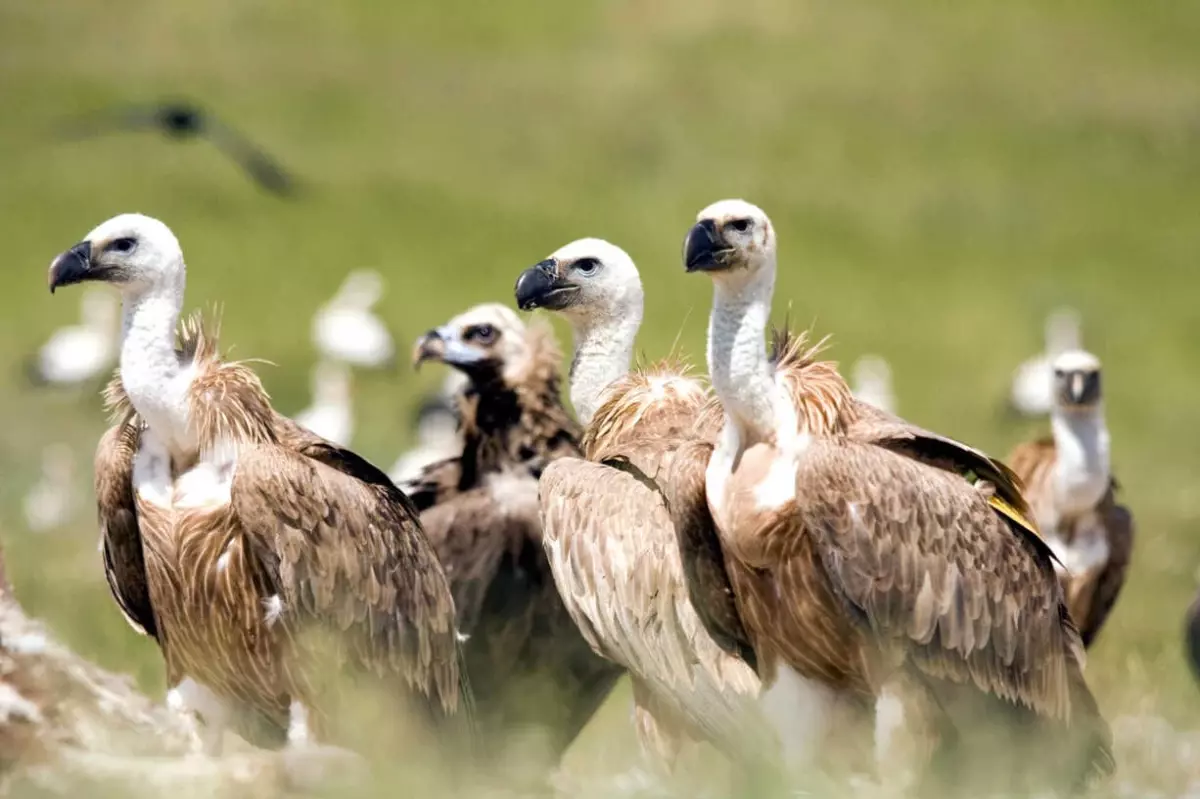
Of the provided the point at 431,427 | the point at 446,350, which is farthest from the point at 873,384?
the point at 446,350

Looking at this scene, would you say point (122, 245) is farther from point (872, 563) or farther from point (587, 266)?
point (872, 563)

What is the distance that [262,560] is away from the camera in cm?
677

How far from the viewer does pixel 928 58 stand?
39156mm

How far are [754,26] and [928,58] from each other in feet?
10.0

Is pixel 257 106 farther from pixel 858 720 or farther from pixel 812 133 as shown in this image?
pixel 858 720

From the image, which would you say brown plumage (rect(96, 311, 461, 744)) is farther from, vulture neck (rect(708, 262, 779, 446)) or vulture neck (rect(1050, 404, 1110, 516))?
vulture neck (rect(1050, 404, 1110, 516))

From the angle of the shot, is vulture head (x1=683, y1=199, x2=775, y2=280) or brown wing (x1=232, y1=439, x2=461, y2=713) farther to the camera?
brown wing (x1=232, y1=439, x2=461, y2=713)

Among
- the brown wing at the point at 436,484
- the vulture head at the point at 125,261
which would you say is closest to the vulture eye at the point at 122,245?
the vulture head at the point at 125,261

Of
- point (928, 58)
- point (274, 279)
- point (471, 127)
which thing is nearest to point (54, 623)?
point (274, 279)

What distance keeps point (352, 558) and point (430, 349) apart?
175 cm

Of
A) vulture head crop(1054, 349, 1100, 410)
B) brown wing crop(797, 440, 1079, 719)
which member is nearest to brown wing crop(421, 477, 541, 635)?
brown wing crop(797, 440, 1079, 719)

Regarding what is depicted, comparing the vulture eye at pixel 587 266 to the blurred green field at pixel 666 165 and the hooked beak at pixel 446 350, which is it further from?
the blurred green field at pixel 666 165

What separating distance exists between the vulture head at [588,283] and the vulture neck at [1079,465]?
3.02 m

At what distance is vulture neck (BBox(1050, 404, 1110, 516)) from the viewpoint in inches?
411
